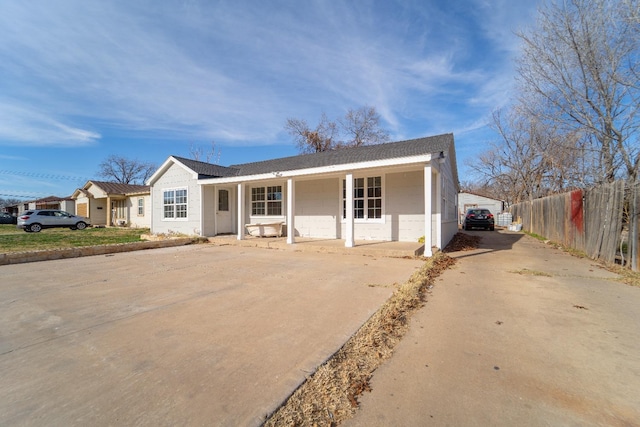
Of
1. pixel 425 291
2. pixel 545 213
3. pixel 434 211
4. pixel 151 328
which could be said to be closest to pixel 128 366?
pixel 151 328

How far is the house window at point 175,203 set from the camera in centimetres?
1372

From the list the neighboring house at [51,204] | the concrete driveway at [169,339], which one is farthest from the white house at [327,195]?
the neighboring house at [51,204]

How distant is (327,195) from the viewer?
1158cm

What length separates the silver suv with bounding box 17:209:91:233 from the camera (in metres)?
18.3

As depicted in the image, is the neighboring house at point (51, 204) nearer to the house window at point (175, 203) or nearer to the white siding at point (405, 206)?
the house window at point (175, 203)

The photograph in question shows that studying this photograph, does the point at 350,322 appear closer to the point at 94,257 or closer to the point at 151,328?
the point at 151,328

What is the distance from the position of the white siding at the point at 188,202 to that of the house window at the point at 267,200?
8.19 feet

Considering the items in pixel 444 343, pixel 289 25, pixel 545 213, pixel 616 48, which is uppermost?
pixel 289 25

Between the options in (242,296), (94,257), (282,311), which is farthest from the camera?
(94,257)

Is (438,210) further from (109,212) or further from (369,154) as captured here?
(109,212)

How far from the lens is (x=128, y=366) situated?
2523 millimetres

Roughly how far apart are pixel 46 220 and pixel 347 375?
24.8 meters

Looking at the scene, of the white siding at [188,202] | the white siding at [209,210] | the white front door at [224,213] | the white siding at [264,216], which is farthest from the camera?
the white front door at [224,213]

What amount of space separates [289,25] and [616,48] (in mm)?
8961
